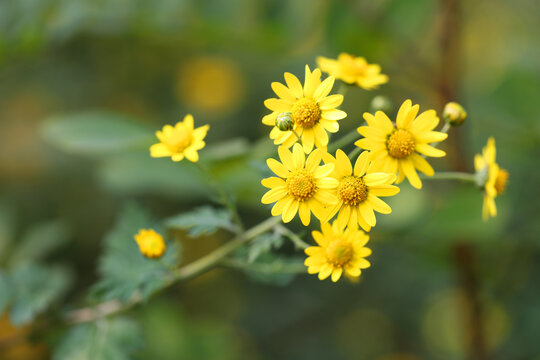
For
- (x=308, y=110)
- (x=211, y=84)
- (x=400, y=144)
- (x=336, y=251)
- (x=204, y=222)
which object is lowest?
(x=336, y=251)

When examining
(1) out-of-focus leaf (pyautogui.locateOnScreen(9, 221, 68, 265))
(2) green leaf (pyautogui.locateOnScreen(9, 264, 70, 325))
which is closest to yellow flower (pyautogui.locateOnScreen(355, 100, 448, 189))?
(2) green leaf (pyautogui.locateOnScreen(9, 264, 70, 325))

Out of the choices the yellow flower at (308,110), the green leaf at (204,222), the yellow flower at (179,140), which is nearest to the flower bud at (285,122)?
the yellow flower at (308,110)

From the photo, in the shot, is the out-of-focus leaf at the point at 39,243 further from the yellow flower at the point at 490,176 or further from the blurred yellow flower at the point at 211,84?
the yellow flower at the point at 490,176

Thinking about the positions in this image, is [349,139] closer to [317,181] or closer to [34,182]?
[317,181]

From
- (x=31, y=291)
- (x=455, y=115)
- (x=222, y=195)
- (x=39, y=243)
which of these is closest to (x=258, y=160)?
(x=222, y=195)

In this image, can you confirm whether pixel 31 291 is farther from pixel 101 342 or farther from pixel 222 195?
pixel 222 195

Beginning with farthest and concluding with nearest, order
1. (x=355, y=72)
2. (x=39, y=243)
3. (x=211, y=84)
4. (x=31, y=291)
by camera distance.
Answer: (x=211, y=84), (x=39, y=243), (x=31, y=291), (x=355, y=72)

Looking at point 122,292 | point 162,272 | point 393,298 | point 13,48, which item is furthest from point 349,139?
point 393,298
